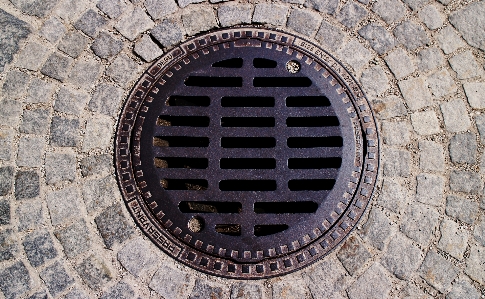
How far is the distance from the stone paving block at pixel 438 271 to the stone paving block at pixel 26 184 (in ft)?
6.99

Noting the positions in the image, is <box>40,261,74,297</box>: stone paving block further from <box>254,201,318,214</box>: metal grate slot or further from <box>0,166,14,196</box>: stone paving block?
<box>254,201,318,214</box>: metal grate slot

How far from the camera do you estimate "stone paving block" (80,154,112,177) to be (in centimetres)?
256

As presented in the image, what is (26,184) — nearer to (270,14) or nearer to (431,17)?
(270,14)

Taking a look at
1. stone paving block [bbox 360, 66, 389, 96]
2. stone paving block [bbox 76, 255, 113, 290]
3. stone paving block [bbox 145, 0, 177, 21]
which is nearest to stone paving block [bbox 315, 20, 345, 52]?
stone paving block [bbox 360, 66, 389, 96]

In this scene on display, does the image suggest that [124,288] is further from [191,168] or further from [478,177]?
[478,177]

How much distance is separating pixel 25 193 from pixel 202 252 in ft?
3.32

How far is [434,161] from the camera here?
8.70ft

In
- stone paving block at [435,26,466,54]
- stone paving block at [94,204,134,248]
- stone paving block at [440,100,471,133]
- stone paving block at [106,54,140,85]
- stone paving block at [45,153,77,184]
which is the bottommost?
stone paving block at [94,204,134,248]

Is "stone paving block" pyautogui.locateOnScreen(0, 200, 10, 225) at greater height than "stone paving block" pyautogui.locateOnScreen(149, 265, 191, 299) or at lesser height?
greater

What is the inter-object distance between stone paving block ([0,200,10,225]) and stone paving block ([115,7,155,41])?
46.2 inches

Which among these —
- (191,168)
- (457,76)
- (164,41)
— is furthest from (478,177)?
(164,41)

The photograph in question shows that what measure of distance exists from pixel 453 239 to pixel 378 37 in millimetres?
1270

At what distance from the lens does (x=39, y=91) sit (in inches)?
105

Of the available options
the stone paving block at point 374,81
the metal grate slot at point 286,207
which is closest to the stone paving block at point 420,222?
the metal grate slot at point 286,207
